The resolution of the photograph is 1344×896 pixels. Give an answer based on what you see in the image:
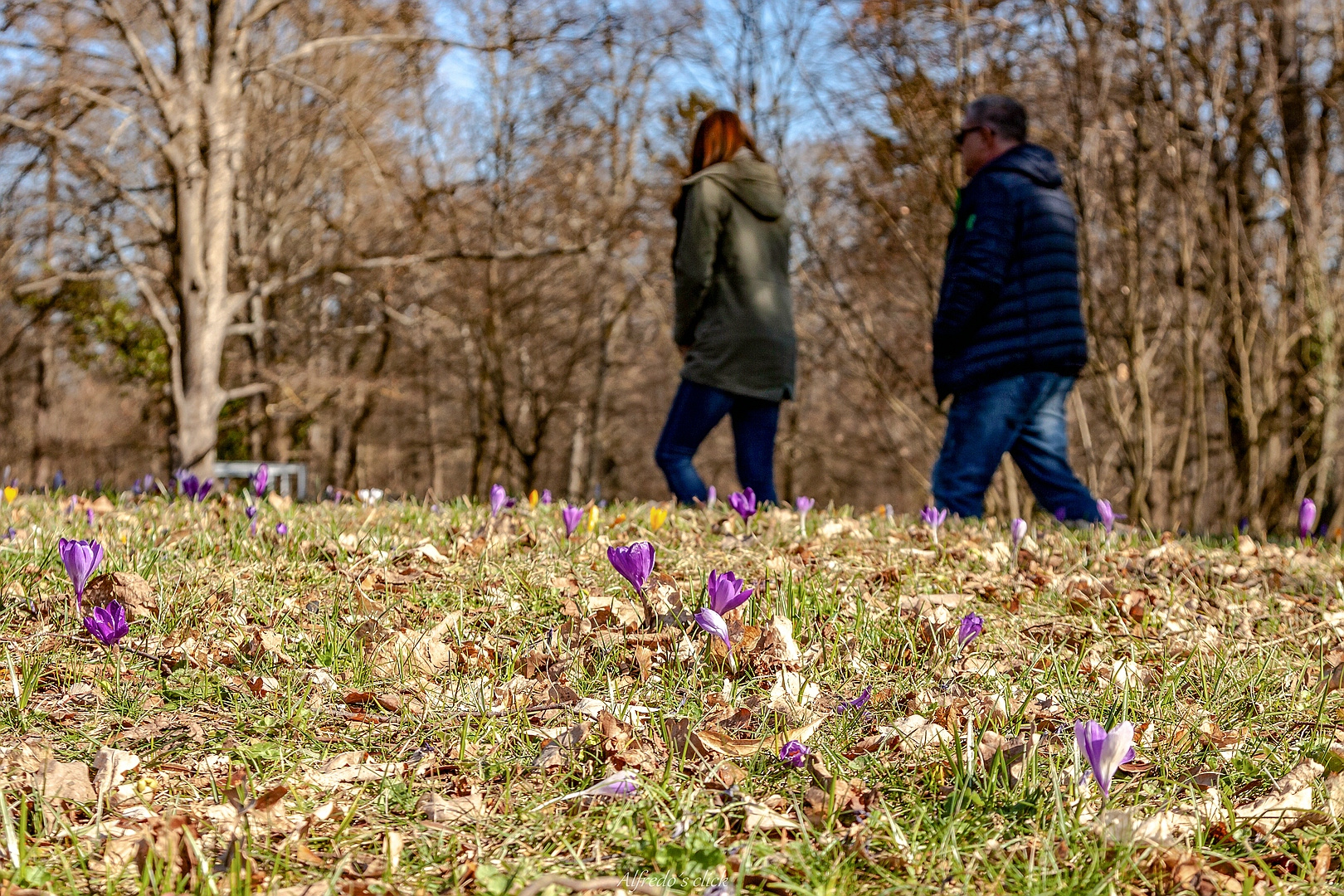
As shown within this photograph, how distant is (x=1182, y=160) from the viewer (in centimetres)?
692

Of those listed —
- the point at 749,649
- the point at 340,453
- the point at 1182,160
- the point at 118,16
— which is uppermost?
the point at 118,16

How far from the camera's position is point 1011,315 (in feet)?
16.3

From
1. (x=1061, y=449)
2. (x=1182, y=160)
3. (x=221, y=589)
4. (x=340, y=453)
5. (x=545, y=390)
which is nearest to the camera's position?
→ (x=221, y=589)

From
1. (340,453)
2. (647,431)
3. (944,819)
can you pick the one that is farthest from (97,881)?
(647,431)

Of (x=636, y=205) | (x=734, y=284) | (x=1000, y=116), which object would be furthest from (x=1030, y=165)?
(x=636, y=205)

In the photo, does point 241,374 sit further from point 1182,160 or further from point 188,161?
point 1182,160

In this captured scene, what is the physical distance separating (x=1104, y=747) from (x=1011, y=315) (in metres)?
3.68

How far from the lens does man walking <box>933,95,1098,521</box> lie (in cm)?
490

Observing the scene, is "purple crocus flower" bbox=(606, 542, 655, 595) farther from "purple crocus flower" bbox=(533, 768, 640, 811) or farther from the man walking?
the man walking

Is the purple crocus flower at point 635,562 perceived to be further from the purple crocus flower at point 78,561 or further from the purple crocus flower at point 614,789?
the purple crocus flower at point 78,561

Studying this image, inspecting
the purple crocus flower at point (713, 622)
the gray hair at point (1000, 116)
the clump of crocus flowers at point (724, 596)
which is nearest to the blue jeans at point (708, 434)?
the gray hair at point (1000, 116)

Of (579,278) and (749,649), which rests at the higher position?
(579,278)

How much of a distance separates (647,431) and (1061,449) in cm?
2367

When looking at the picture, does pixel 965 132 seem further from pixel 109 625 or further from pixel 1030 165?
pixel 109 625
